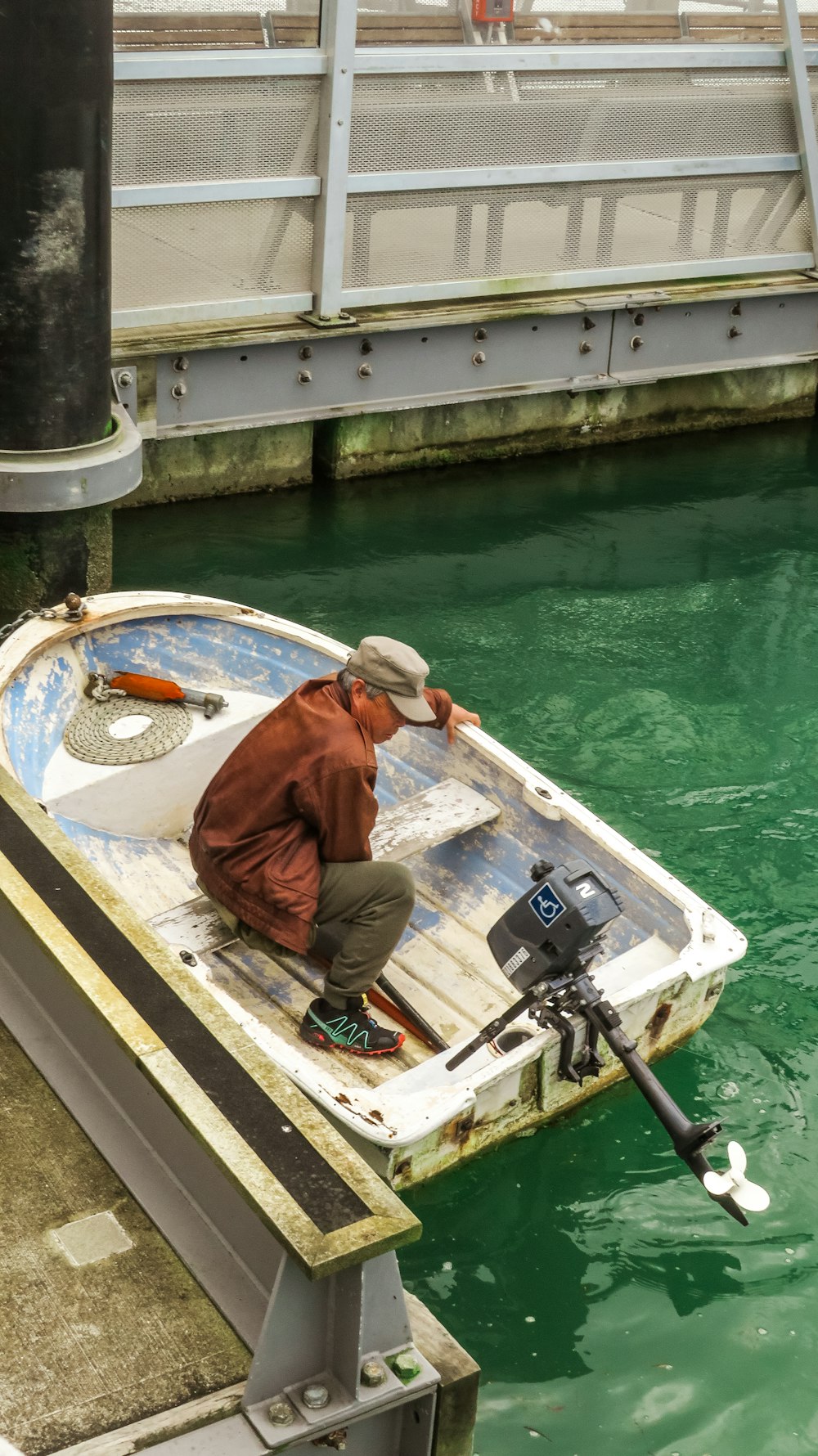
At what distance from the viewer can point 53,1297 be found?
2.91m

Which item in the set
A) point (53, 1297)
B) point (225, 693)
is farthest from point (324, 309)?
point (53, 1297)

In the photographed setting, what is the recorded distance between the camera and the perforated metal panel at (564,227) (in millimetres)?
8188

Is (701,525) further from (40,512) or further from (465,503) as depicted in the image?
(40,512)

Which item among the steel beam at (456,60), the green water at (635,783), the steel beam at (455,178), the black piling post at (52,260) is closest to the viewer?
the green water at (635,783)

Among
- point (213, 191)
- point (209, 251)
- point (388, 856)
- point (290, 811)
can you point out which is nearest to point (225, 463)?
point (209, 251)

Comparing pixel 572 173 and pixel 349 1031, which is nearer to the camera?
pixel 349 1031

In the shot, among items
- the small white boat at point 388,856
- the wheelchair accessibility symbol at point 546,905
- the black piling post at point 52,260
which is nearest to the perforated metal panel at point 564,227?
the black piling post at point 52,260

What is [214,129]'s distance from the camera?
7418mm

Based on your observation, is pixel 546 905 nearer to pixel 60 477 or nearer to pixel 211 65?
pixel 60 477

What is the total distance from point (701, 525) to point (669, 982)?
5441 millimetres

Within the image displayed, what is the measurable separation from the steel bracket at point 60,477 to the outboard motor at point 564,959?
2.92m

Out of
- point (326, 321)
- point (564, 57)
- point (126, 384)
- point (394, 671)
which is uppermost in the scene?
point (564, 57)

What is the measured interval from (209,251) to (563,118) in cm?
223

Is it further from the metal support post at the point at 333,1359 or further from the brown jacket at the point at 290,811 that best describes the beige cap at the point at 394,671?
the metal support post at the point at 333,1359
